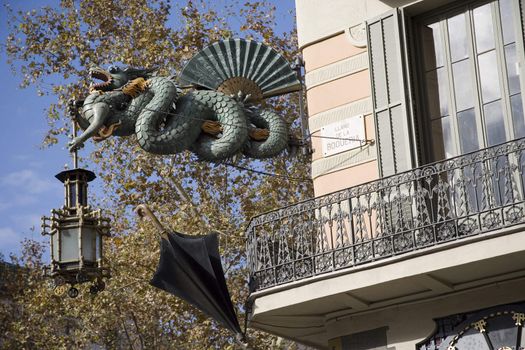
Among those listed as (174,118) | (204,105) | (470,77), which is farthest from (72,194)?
(470,77)

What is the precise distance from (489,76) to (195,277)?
4.02m

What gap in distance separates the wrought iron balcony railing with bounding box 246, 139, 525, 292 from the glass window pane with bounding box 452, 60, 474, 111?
86 centimetres

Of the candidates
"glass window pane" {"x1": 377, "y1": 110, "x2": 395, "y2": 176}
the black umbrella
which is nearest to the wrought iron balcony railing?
"glass window pane" {"x1": 377, "y1": 110, "x2": 395, "y2": 176}

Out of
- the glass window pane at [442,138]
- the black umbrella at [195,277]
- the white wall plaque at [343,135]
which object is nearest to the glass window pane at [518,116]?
the glass window pane at [442,138]

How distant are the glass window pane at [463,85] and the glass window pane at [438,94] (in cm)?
14

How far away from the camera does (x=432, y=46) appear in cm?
1454

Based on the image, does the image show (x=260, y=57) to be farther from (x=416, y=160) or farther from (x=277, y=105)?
(x=277, y=105)

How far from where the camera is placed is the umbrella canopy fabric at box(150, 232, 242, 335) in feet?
47.9

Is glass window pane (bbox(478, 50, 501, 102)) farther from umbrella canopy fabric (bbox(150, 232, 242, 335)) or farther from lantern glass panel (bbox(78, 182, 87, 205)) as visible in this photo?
lantern glass panel (bbox(78, 182, 87, 205))

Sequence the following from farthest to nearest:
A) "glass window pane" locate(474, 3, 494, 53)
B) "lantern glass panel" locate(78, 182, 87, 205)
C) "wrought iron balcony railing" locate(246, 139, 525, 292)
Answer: "glass window pane" locate(474, 3, 494, 53) < "lantern glass panel" locate(78, 182, 87, 205) < "wrought iron balcony railing" locate(246, 139, 525, 292)

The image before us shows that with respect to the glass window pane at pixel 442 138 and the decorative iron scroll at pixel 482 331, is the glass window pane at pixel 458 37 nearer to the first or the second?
the glass window pane at pixel 442 138

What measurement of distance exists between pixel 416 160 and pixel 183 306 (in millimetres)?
8877

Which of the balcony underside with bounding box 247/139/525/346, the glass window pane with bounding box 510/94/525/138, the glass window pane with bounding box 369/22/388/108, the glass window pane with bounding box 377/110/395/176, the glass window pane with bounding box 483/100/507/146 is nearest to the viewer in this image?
the balcony underside with bounding box 247/139/525/346

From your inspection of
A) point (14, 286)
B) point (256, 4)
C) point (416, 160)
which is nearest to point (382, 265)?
point (416, 160)
